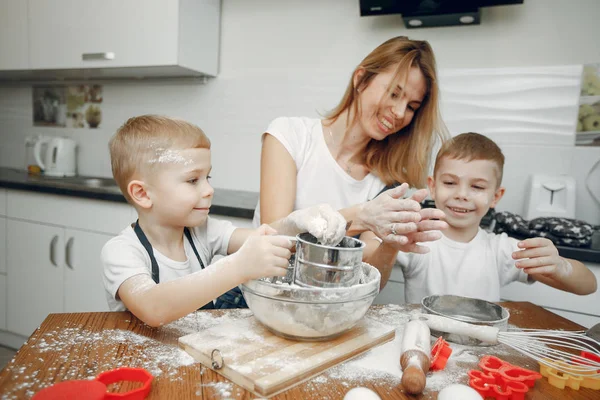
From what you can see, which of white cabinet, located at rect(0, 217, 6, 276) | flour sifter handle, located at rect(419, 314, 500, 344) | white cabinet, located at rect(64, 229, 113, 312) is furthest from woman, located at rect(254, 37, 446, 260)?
white cabinet, located at rect(0, 217, 6, 276)

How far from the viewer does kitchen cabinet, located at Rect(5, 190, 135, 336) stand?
6.17ft

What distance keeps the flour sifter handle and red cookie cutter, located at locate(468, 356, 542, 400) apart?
0.06 m

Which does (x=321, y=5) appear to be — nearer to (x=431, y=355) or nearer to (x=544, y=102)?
(x=544, y=102)

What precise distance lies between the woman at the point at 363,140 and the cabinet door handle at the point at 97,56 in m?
1.18

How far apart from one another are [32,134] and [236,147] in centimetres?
152

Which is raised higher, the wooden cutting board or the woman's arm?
the woman's arm

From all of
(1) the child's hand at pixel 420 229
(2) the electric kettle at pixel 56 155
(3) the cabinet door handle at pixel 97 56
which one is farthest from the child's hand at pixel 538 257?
(2) the electric kettle at pixel 56 155

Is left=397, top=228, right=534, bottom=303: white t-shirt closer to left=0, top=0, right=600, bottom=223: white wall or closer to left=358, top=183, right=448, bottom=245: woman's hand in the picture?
left=358, top=183, right=448, bottom=245: woman's hand

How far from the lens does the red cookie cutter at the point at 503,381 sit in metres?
0.55

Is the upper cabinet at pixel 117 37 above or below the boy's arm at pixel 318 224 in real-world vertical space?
above

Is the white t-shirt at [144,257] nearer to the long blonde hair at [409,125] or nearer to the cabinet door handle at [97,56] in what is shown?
the long blonde hair at [409,125]

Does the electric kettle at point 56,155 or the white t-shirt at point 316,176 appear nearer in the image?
the white t-shirt at point 316,176

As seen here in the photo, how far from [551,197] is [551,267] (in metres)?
0.84

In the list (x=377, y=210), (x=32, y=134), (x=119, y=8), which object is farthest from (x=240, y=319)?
(x=32, y=134)
